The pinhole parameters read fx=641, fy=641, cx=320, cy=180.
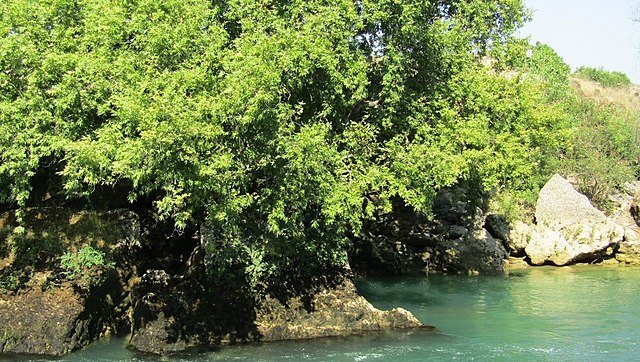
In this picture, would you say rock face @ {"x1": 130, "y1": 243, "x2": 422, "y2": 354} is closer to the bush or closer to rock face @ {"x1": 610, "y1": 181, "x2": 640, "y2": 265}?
the bush

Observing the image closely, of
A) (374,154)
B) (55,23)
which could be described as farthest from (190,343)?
(55,23)

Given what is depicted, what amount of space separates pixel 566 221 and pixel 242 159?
64.3 feet

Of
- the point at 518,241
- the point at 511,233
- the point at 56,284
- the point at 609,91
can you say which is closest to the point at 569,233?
the point at 518,241

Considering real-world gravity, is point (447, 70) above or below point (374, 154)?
above

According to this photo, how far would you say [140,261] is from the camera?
18500 mm

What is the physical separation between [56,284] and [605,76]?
214ft

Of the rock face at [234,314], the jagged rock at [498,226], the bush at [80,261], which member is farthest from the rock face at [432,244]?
the bush at [80,261]

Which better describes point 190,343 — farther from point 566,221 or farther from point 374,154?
point 566,221

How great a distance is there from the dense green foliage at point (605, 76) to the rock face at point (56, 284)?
61803mm

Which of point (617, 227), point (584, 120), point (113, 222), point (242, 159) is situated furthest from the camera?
point (584, 120)

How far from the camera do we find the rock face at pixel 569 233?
28391 millimetres

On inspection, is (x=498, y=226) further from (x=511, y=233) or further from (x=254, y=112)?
(x=254, y=112)

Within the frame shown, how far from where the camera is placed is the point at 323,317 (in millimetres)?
17250

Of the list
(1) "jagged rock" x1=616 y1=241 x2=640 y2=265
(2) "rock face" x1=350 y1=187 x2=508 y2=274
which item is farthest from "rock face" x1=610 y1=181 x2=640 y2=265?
(2) "rock face" x1=350 y1=187 x2=508 y2=274
